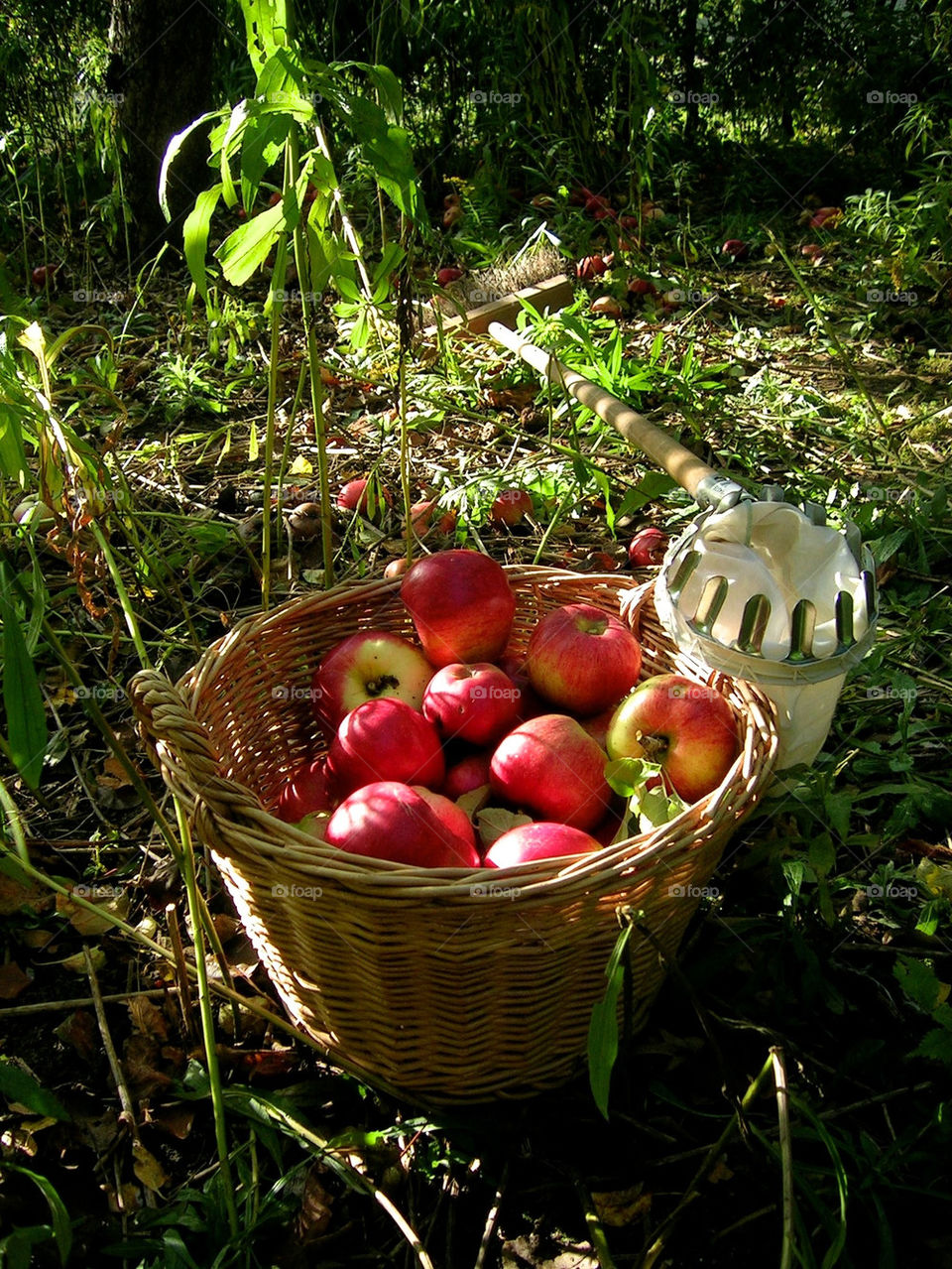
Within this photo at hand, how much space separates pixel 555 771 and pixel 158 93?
2.79 metres

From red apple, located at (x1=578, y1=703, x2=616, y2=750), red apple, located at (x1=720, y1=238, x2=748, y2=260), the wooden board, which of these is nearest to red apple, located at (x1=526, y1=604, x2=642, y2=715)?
red apple, located at (x1=578, y1=703, x2=616, y2=750)

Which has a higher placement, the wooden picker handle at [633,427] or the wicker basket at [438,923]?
the wooden picker handle at [633,427]

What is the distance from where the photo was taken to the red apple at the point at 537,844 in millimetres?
1095

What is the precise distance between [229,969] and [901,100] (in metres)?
3.58

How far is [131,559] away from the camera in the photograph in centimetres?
201

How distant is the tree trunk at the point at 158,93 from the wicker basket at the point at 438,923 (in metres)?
2.48

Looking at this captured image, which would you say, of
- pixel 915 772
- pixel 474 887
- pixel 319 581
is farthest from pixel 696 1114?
pixel 319 581

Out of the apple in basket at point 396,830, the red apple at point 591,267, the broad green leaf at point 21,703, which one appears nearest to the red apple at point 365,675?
the apple in basket at point 396,830

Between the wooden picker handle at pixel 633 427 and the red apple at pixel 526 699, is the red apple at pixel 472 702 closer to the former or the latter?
the red apple at pixel 526 699

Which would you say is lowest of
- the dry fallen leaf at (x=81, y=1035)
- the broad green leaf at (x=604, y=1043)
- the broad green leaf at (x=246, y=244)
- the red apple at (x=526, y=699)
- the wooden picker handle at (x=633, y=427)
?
the dry fallen leaf at (x=81, y=1035)

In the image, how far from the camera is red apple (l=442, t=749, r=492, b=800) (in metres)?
1.32

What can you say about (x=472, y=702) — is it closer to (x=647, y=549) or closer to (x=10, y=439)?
(x=10, y=439)

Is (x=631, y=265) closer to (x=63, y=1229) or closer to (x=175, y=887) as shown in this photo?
(x=175, y=887)

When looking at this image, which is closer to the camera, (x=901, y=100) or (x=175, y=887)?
(x=175, y=887)
